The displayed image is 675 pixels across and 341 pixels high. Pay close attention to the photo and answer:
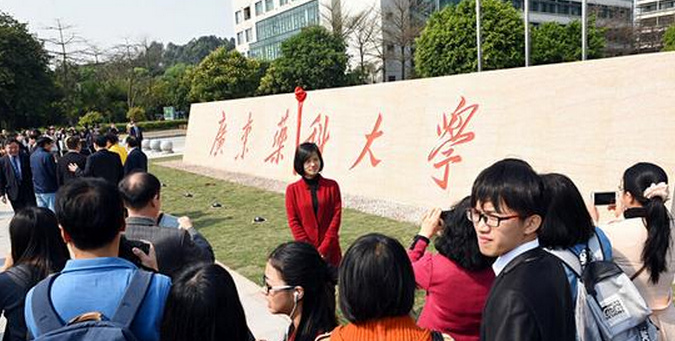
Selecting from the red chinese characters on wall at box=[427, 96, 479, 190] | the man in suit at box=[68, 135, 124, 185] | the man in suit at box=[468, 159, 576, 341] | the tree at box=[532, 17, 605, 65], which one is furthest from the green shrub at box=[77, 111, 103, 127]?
the man in suit at box=[468, 159, 576, 341]

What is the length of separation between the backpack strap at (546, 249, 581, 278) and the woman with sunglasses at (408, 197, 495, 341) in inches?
10.1

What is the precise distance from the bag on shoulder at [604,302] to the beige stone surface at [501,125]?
4017 mm

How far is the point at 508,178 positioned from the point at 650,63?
4.75 metres

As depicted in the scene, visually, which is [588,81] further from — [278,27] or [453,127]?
[278,27]

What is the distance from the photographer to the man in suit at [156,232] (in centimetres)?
250

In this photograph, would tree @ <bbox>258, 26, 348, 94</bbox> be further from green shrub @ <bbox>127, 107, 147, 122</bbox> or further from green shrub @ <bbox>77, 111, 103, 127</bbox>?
green shrub @ <bbox>77, 111, 103, 127</bbox>

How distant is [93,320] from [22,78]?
122ft

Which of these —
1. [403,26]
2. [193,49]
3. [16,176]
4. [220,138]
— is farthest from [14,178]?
[193,49]

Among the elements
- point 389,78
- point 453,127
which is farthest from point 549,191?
point 389,78

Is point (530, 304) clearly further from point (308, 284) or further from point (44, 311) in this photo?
point (44, 311)

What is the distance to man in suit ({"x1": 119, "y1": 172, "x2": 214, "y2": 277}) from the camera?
2.50 m

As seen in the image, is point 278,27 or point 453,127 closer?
point 453,127

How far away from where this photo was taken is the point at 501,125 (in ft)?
22.6

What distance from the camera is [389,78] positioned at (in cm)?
3972
